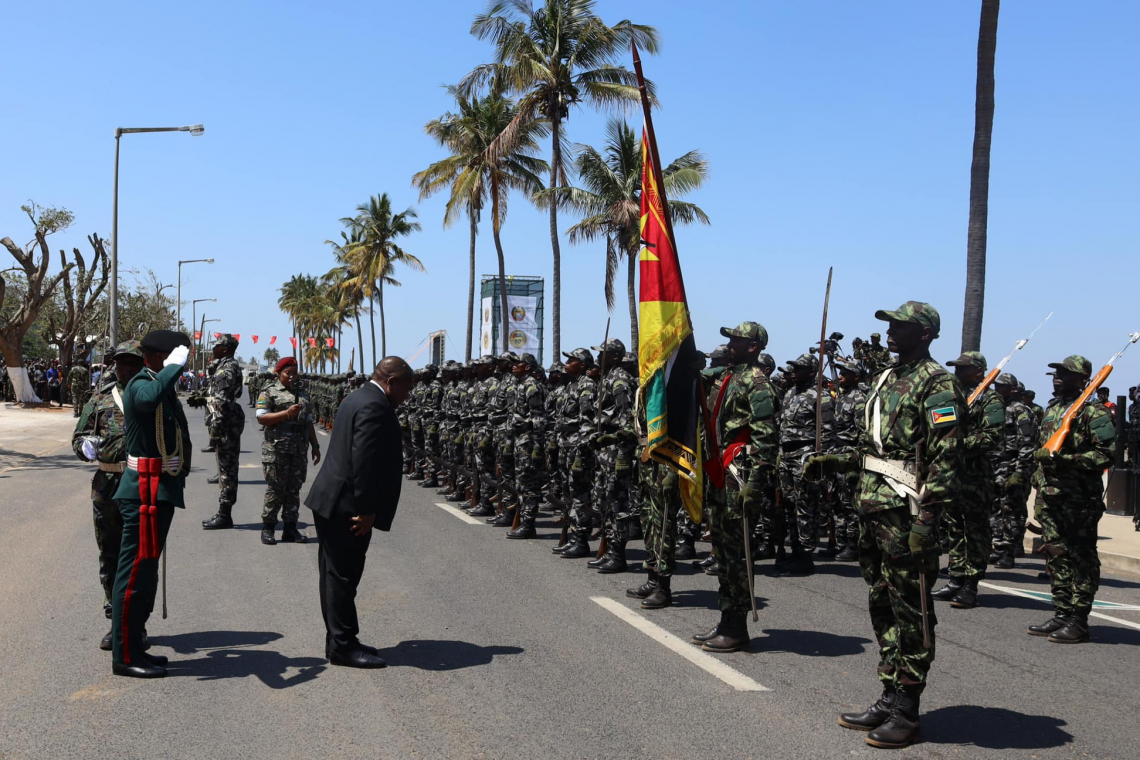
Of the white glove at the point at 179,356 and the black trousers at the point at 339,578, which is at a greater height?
the white glove at the point at 179,356

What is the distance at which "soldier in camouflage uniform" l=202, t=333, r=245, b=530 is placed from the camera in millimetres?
11484

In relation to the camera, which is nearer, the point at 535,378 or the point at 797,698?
the point at 797,698

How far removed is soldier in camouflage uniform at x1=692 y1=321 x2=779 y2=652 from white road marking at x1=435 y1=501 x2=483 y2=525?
650 cm

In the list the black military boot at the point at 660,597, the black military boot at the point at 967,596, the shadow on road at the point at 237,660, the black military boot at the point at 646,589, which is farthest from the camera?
the black military boot at the point at 967,596

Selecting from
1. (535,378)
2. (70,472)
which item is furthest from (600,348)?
(70,472)

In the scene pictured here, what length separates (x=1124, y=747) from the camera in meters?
4.73

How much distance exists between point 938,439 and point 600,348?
5.04 meters

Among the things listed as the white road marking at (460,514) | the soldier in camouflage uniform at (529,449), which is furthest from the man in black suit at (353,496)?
the white road marking at (460,514)

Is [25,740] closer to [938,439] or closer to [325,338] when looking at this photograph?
[938,439]

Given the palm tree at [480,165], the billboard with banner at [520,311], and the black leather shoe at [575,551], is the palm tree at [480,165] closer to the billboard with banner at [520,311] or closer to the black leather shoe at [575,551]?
the billboard with banner at [520,311]

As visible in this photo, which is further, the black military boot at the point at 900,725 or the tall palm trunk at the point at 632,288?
the tall palm trunk at the point at 632,288

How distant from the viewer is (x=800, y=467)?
34.0 ft

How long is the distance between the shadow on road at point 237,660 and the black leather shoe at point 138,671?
10 cm

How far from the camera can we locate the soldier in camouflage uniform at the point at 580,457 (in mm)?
10094
